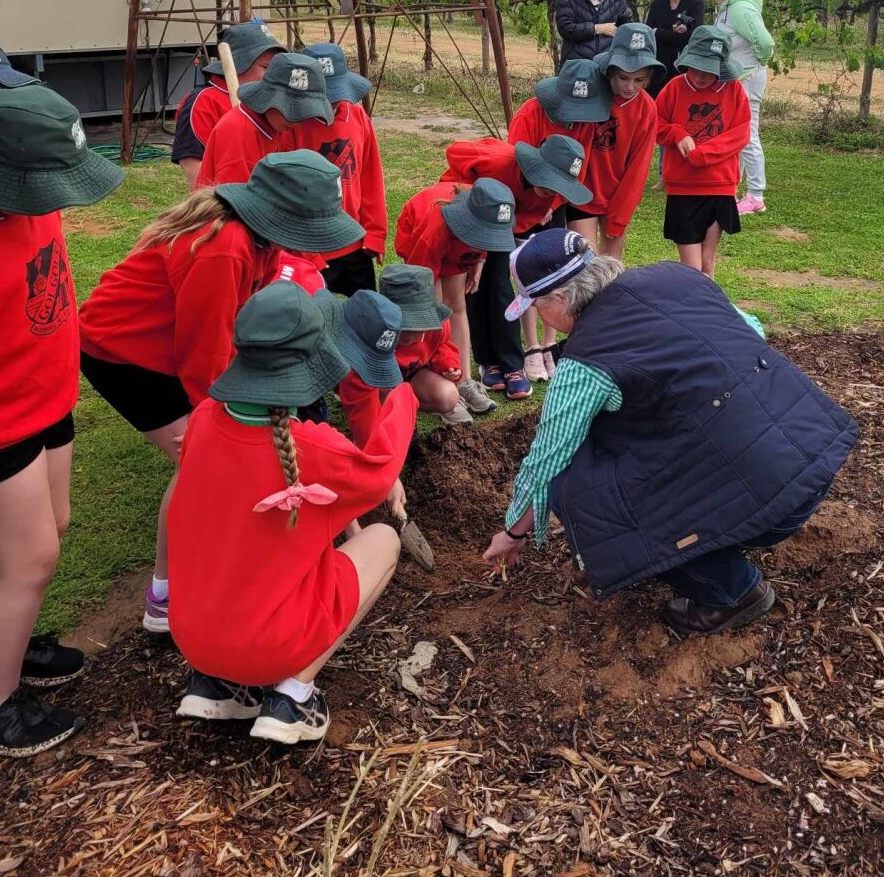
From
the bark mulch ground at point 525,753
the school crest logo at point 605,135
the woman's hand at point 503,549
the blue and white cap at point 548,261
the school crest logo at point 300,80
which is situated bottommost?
the bark mulch ground at point 525,753

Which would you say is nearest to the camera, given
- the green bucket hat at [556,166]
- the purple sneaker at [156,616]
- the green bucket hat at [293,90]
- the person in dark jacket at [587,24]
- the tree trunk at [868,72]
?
the purple sneaker at [156,616]

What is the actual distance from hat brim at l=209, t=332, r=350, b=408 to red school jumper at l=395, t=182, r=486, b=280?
192 centimetres

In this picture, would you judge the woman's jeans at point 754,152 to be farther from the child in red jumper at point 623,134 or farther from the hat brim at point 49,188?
the hat brim at point 49,188

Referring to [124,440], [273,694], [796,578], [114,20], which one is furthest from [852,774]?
[114,20]

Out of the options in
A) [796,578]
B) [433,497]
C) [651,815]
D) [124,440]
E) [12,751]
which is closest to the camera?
[651,815]

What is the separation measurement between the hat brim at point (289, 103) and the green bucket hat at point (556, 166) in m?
0.96

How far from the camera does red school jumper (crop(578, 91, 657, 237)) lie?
5000mm

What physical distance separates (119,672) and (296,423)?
51.1 inches

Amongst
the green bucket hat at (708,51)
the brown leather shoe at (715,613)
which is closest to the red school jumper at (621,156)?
the green bucket hat at (708,51)

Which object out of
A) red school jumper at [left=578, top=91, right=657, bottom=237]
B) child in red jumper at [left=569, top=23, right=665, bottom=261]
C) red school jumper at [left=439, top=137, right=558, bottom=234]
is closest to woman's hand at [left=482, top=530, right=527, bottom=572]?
red school jumper at [left=439, top=137, right=558, bottom=234]

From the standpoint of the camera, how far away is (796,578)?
10.6ft

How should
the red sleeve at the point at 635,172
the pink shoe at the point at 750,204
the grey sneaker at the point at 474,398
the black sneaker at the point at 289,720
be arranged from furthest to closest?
the pink shoe at the point at 750,204 → the red sleeve at the point at 635,172 → the grey sneaker at the point at 474,398 → the black sneaker at the point at 289,720

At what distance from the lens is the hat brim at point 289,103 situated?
3.80m

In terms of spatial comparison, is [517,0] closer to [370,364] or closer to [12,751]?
[370,364]
